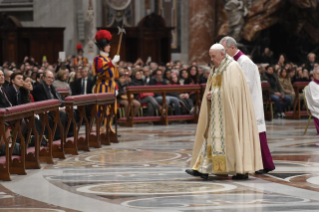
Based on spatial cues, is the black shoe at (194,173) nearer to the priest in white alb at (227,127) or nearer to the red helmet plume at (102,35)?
the priest in white alb at (227,127)

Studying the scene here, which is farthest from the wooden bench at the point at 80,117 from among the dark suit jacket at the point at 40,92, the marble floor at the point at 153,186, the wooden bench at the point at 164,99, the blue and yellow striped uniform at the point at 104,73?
the wooden bench at the point at 164,99

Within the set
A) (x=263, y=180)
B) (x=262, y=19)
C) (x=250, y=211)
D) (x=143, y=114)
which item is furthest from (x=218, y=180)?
(x=262, y=19)

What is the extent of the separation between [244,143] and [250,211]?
151cm

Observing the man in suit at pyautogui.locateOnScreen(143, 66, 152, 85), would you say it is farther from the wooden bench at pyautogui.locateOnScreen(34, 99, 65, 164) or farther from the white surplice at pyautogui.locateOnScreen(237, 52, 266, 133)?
the white surplice at pyautogui.locateOnScreen(237, 52, 266, 133)

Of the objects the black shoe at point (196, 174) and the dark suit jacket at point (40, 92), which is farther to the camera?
the dark suit jacket at point (40, 92)

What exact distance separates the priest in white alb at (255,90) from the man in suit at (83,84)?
20.9ft

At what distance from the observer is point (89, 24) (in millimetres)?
24203

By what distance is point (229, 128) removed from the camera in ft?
21.2

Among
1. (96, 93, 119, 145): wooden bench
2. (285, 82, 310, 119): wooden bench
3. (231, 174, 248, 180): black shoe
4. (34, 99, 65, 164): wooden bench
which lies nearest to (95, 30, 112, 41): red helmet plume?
(96, 93, 119, 145): wooden bench

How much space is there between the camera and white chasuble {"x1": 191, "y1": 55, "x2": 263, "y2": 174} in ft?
21.1

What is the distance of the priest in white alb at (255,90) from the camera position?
6980 millimetres

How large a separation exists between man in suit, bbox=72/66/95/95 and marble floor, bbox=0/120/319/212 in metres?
3.66

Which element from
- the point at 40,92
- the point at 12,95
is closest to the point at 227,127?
the point at 12,95

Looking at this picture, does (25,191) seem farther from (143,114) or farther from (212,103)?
(143,114)
